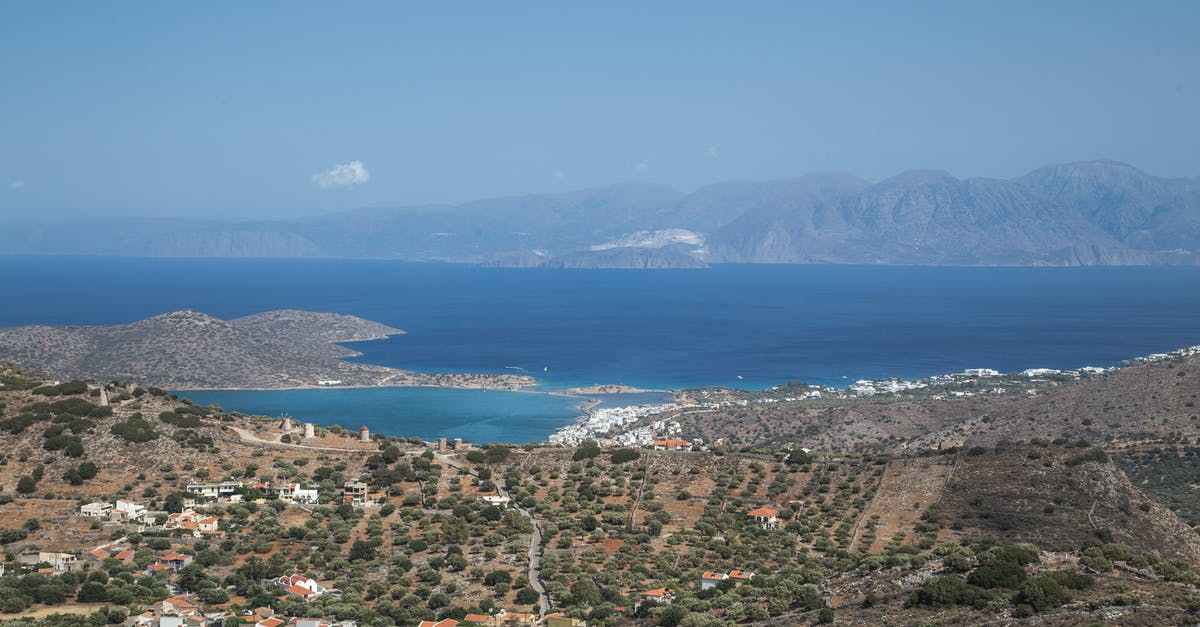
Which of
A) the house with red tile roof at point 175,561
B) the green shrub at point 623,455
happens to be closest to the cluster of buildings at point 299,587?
the house with red tile roof at point 175,561

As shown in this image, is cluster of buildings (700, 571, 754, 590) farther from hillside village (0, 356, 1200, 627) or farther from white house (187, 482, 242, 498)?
white house (187, 482, 242, 498)

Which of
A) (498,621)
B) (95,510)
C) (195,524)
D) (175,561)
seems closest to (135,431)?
Answer: (95,510)

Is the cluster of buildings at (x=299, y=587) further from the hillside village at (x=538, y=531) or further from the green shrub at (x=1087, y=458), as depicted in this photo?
the green shrub at (x=1087, y=458)

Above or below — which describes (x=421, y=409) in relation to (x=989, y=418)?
below

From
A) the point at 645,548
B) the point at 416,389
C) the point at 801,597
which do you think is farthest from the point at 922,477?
the point at 416,389

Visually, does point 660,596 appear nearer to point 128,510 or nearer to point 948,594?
point 948,594

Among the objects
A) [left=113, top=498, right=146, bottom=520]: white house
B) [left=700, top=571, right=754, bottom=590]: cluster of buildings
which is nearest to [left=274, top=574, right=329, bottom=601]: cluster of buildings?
[left=113, top=498, right=146, bottom=520]: white house
